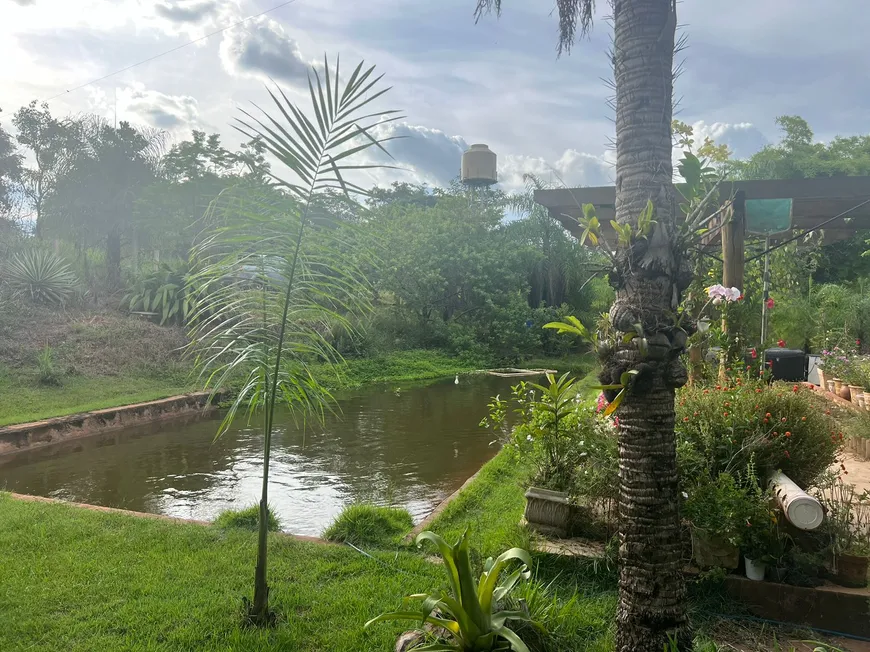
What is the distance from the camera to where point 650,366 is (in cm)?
227

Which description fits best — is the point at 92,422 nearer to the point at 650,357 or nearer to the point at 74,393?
the point at 74,393

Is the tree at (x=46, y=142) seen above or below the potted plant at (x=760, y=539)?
above

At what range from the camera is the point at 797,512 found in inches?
120

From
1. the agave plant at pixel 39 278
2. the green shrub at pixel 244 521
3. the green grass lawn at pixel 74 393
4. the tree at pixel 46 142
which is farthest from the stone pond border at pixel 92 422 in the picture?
the tree at pixel 46 142

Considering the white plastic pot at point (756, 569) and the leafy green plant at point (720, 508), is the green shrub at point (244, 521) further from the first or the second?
the white plastic pot at point (756, 569)

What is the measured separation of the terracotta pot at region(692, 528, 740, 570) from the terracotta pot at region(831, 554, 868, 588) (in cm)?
48

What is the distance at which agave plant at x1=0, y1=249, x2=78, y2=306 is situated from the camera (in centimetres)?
1401

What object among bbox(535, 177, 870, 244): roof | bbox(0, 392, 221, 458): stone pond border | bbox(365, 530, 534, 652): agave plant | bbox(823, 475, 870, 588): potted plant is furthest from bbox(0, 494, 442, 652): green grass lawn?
bbox(0, 392, 221, 458): stone pond border

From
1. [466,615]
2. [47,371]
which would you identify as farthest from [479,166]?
[466,615]

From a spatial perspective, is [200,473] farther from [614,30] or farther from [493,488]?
[614,30]

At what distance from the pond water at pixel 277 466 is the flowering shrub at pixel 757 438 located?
267 centimetres

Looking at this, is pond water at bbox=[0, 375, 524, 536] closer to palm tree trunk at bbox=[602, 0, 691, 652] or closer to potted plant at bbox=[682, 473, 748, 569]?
potted plant at bbox=[682, 473, 748, 569]

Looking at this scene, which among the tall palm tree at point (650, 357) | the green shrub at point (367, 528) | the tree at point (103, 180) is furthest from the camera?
the tree at point (103, 180)

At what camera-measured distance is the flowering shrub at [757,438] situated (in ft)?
12.0
